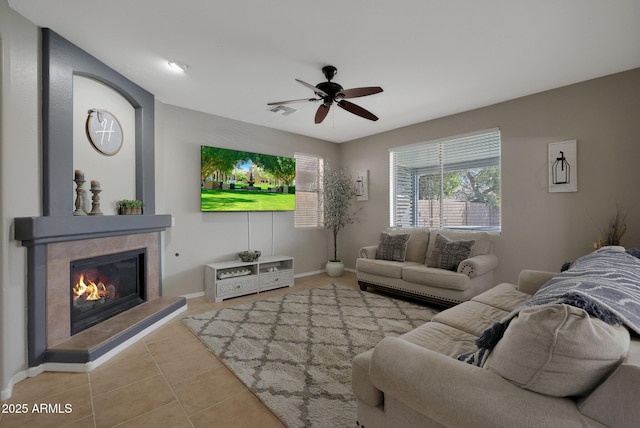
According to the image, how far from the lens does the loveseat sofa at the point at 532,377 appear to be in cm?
84

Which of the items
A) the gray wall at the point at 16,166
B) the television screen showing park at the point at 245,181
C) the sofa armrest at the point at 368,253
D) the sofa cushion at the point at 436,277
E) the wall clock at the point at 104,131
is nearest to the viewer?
the gray wall at the point at 16,166

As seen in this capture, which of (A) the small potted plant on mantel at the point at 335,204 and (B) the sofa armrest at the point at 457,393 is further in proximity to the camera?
(A) the small potted plant on mantel at the point at 335,204

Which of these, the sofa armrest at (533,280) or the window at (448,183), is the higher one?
the window at (448,183)

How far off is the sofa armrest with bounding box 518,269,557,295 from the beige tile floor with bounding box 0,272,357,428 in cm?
244

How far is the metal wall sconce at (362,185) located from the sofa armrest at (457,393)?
441 centimetres

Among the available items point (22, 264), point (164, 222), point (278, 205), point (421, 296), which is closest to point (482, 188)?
point (421, 296)

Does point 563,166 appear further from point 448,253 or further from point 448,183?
point 448,253

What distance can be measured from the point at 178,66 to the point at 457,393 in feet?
11.1

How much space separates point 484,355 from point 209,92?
370 cm

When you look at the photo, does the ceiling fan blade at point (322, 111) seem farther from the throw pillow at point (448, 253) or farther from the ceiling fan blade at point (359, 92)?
the throw pillow at point (448, 253)

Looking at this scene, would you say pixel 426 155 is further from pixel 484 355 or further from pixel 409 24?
pixel 484 355

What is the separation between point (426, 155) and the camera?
4.75 metres

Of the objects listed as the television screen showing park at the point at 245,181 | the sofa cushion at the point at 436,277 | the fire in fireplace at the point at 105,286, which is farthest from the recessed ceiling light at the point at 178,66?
the sofa cushion at the point at 436,277

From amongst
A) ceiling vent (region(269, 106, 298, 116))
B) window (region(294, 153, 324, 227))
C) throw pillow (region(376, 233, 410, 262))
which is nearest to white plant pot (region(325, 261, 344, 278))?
window (region(294, 153, 324, 227))
